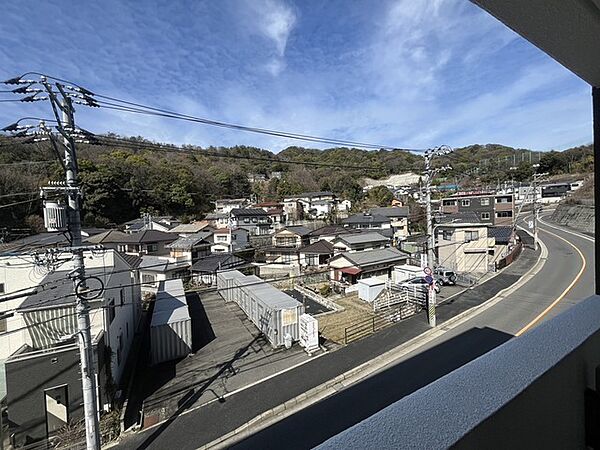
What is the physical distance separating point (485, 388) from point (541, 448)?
0.43m

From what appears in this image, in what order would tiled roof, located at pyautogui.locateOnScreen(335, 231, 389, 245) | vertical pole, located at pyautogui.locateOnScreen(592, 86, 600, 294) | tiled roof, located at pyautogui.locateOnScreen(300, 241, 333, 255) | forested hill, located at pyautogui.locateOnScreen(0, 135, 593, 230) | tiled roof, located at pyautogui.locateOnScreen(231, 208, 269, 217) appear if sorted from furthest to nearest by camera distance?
tiled roof, located at pyautogui.locateOnScreen(231, 208, 269, 217)
tiled roof, located at pyautogui.locateOnScreen(335, 231, 389, 245)
tiled roof, located at pyautogui.locateOnScreen(300, 241, 333, 255)
forested hill, located at pyautogui.locateOnScreen(0, 135, 593, 230)
vertical pole, located at pyautogui.locateOnScreen(592, 86, 600, 294)

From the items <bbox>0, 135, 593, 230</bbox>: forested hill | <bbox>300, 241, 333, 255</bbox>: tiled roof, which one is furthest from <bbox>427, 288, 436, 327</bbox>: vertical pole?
<bbox>300, 241, 333, 255</bbox>: tiled roof

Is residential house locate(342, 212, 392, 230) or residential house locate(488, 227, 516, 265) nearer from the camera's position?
residential house locate(488, 227, 516, 265)

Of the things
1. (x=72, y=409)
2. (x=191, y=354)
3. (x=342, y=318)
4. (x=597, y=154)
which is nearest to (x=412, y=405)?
(x=597, y=154)

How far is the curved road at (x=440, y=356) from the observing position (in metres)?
4.80

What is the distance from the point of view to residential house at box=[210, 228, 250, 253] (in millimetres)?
20120

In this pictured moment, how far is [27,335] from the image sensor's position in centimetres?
604

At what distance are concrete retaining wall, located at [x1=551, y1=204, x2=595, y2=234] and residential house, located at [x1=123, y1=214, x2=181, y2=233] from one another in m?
30.3

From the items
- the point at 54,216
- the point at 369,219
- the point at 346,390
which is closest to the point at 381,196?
the point at 369,219

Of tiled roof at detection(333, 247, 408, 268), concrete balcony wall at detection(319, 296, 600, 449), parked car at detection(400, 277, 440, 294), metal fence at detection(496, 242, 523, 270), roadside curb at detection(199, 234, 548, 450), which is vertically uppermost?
concrete balcony wall at detection(319, 296, 600, 449)

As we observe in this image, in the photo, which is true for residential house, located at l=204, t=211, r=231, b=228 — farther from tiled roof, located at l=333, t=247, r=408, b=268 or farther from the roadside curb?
the roadside curb

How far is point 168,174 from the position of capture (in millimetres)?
16656

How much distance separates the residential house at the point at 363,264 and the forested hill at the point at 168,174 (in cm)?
462

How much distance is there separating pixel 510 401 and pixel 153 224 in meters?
24.0
